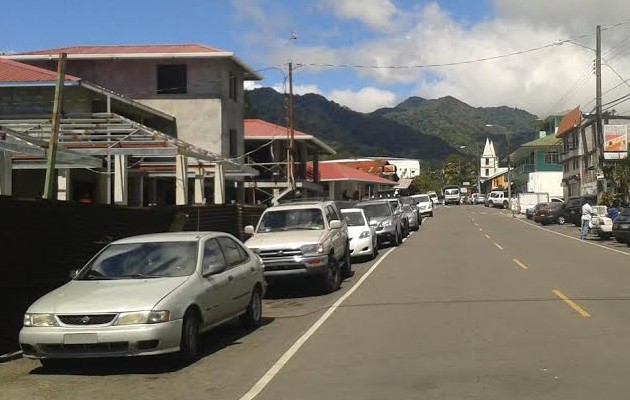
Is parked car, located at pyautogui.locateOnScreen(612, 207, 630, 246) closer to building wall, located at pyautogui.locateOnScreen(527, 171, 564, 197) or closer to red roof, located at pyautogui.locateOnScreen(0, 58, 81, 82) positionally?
red roof, located at pyautogui.locateOnScreen(0, 58, 81, 82)

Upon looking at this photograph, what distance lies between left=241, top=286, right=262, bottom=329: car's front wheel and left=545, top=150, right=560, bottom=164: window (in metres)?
83.0

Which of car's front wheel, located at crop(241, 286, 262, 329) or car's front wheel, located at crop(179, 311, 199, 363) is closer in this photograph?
car's front wheel, located at crop(179, 311, 199, 363)

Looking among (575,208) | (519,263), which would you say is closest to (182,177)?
(519,263)

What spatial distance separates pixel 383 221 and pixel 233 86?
1339 centimetres

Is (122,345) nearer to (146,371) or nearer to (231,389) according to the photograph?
(146,371)

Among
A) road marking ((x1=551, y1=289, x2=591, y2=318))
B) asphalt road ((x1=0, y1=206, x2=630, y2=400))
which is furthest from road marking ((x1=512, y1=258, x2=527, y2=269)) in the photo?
road marking ((x1=551, y1=289, x2=591, y2=318))

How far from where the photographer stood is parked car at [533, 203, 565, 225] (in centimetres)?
4766

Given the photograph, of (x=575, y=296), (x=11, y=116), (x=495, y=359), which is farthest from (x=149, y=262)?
(x=11, y=116)

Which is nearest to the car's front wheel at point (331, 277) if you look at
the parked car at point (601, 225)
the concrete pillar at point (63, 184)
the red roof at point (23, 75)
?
the concrete pillar at point (63, 184)

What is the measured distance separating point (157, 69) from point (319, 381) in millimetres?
29625

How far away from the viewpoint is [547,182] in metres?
90.0

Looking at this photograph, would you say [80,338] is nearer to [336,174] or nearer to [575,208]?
[575,208]

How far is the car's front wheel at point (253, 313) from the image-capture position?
10884 mm

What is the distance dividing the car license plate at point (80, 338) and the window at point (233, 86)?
1159 inches
